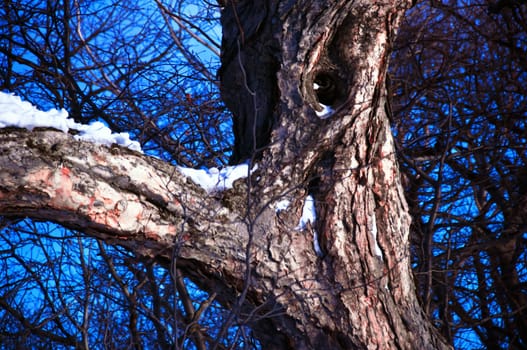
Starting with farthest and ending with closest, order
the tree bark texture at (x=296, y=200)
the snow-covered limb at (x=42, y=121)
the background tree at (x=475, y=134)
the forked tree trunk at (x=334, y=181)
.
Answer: the background tree at (x=475, y=134) → the forked tree trunk at (x=334, y=181) → the tree bark texture at (x=296, y=200) → the snow-covered limb at (x=42, y=121)

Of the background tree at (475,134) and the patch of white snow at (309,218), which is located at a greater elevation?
the background tree at (475,134)

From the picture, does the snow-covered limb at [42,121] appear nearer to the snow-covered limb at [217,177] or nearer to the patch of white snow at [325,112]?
the snow-covered limb at [217,177]

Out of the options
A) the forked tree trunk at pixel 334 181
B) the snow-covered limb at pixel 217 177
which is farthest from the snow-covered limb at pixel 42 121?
the forked tree trunk at pixel 334 181

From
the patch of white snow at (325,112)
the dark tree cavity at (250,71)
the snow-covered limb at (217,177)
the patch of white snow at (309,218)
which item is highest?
the dark tree cavity at (250,71)

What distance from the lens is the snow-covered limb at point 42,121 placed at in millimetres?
1775

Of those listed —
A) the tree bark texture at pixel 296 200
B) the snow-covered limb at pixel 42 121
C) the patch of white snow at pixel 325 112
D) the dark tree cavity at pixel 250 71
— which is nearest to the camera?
the snow-covered limb at pixel 42 121

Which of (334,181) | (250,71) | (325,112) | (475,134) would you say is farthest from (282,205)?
(475,134)

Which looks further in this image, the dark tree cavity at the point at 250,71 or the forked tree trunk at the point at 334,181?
the dark tree cavity at the point at 250,71

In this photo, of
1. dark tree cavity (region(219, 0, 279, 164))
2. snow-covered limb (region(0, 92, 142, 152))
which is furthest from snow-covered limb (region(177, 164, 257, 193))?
snow-covered limb (region(0, 92, 142, 152))

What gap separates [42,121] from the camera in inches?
72.2

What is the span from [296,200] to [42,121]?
107 cm

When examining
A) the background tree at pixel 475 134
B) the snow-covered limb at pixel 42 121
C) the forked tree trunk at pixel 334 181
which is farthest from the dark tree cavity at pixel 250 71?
the background tree at pixel 475 134

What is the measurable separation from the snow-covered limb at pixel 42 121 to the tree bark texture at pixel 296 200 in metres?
0.04

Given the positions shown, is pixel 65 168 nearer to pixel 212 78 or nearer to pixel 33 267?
pixel 33 267
